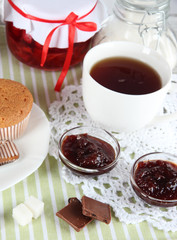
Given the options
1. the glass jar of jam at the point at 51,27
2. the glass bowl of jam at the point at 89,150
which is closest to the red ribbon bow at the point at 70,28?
the glass jar of jam at the point at 51,27

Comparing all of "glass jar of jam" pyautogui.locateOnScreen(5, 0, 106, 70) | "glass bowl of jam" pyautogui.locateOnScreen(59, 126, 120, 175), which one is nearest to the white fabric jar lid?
"glass jar of jam" pyautogui.locateOnScreen(5, 0, 106, 70)

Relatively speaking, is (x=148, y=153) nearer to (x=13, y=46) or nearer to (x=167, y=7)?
(x=167, y=7)

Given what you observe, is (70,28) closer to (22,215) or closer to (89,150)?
(89,150)

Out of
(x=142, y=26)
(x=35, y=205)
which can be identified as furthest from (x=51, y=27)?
(x=35, y=205)

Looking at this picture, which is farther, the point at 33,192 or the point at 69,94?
the point at 69,94

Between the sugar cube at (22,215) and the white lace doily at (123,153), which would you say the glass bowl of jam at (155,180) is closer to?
the white lace doily at (123,153)

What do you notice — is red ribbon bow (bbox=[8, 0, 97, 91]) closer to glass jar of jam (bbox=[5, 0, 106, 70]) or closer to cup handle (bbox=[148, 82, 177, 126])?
glass jar of jam (bbox=[5, 0, 106, 70])

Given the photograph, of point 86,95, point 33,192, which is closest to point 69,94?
point 86,95
